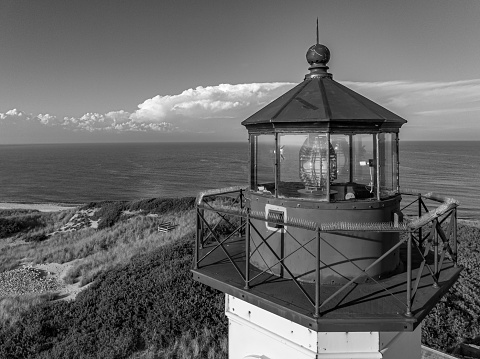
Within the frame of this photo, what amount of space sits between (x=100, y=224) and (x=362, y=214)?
1049 inches

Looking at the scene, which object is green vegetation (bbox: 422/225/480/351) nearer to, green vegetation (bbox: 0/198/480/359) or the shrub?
green vegetation (bbox: 0/198/480/359)

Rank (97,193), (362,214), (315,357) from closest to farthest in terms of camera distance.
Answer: (315,357), (362,214), (97,193)

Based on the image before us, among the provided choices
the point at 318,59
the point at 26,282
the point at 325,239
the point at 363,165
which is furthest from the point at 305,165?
the point at 26,282

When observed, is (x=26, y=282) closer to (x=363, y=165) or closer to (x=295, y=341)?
(x=295, y=341)

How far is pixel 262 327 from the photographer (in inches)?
192

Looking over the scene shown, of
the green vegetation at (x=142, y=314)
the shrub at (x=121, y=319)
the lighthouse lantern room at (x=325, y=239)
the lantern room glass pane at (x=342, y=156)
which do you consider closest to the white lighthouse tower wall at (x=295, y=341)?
the lighthouse lantern room at (x=325, y=239)

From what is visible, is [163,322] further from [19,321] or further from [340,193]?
[340,193]

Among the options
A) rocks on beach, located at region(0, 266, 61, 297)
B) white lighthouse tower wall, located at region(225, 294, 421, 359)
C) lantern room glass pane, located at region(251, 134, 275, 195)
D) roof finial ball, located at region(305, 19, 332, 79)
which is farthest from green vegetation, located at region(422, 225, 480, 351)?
rocks on beach, located at region(0, 266, 61, 297)

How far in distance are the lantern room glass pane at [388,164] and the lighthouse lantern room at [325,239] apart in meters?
0.01

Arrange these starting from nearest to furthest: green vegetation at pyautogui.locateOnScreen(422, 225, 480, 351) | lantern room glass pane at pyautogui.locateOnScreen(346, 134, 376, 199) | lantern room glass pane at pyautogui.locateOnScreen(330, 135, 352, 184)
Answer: lantern room glass pane at pyautogui.locateOnScreen(330, 135, 352, 184) < lantern room glass pane at pyautogui.locateOnScreen(346, 134, 376, 199) < green vegetation at pyautogui.locateOnScreen(422, 225, 480, 351)

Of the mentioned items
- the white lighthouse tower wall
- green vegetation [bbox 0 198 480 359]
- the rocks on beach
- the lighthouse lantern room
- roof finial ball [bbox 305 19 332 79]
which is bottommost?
the rocks on beach

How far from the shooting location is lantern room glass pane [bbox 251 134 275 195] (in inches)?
202

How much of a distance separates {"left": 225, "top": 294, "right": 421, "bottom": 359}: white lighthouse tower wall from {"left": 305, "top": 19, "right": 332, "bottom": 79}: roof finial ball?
10.7 ft

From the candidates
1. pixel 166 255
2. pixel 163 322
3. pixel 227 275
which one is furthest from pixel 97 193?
pixel 227 275
